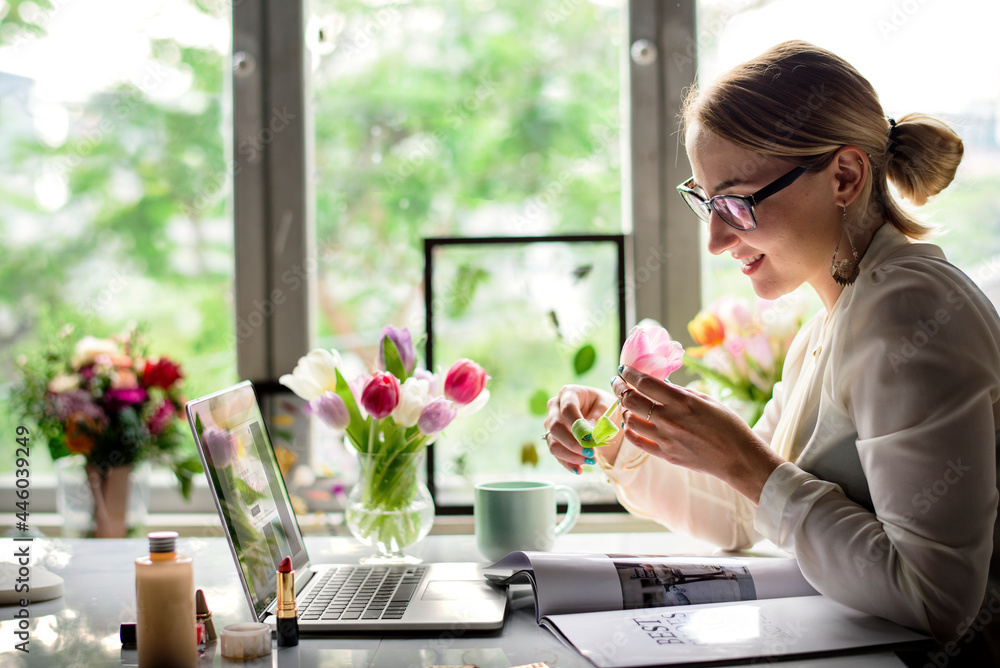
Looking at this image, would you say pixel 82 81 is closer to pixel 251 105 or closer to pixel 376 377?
pixel 251 105

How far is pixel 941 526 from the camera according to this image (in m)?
0.82

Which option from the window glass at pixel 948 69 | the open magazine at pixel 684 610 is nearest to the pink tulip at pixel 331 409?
the open magazine at pixel 684 610

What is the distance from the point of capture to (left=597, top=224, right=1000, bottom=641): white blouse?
2.69ft

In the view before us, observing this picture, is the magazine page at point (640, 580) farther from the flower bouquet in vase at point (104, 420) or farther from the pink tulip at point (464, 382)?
the flower bouquet in vase at point (104, 420)

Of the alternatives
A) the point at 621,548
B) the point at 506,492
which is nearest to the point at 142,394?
the point at 506,492

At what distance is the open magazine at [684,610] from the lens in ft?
2.69

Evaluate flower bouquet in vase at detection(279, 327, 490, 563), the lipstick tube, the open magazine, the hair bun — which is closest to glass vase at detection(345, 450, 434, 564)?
flower bouquet in vase at detection(279, 327, 490, 563)

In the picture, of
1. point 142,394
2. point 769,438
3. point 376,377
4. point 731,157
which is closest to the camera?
point 731,157

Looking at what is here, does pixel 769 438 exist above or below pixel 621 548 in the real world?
above

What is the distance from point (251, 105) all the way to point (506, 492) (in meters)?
1.19

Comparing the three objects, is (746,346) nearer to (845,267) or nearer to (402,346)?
(845,267)

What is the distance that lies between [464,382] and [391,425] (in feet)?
→ 0.42

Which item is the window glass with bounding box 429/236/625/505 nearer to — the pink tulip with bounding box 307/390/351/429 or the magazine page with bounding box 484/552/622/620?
the pink tulip with bounding box 307/390/351/429

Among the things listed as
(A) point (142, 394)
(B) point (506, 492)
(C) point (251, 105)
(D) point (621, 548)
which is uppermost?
(C) point (251, 105)
